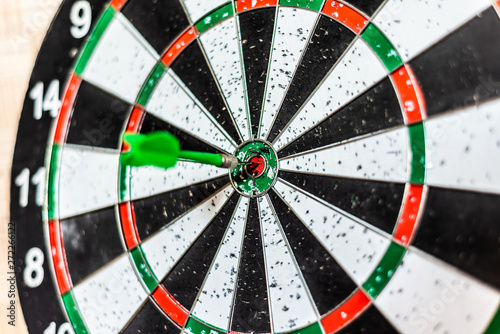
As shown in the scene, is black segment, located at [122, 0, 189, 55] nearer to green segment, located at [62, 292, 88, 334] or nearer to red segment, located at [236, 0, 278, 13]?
red segment, located at [236, 0, 278, 13]

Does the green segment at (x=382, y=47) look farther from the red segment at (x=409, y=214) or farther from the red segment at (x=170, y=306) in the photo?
the red segment at (x=170, y=306)

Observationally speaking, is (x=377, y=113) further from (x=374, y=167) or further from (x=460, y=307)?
(x=460, y=307)

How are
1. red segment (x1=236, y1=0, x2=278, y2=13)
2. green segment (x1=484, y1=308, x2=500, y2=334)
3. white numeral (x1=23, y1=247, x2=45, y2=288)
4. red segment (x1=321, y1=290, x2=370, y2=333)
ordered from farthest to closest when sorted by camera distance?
white numeral (x1=23, y1=247, x2=45, y2=288), red segment (x1=236, y1=0, x2=278, y2=13), red segment (x1=321, y1=290, x2=370, y2=333), green segment (x1=484, y1=308, x2=500, y2=334)

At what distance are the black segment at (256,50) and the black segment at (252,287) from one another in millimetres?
177

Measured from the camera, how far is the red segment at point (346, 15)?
2.82 feet

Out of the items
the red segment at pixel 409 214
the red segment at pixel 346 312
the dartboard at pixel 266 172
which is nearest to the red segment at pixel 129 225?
the dartboard at pixel 266 172

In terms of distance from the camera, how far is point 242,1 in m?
0.98

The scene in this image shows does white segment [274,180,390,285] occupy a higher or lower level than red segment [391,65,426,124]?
lower

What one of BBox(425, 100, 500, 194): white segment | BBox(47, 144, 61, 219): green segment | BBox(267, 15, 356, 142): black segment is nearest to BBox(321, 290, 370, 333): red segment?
BBox(425, 100, 500, 194): white segment

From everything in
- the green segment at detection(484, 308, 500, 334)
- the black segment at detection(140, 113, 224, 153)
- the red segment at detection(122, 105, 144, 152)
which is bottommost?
the green segment at detection(484, 308, 500, 334)

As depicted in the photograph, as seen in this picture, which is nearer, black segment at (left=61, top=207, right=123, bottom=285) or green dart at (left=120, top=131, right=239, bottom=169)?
green dart at (left=120, top=131, right=239, bottom=169)

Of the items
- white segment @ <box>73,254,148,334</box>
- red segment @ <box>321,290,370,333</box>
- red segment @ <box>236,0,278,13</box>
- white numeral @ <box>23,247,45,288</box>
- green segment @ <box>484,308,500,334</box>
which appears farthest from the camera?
white numeral @ <box>23,247,45,288</box>

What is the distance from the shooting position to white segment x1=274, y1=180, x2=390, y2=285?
0.83 meters

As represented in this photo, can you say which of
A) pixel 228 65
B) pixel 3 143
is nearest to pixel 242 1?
pixel 228 65
